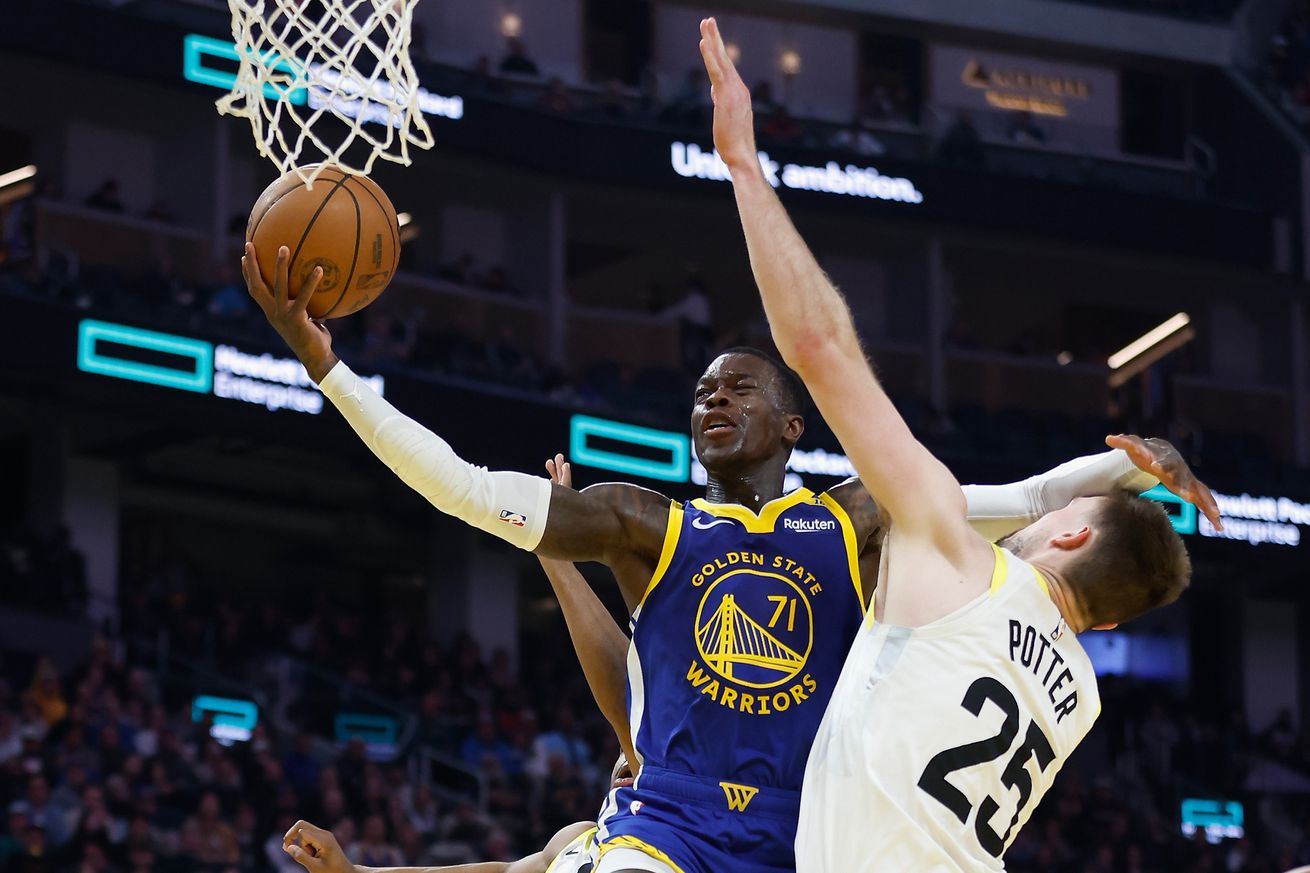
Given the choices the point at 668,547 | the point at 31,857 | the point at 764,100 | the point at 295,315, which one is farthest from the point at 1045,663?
the point at 764,100

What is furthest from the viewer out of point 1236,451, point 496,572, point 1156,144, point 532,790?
point 1156,144

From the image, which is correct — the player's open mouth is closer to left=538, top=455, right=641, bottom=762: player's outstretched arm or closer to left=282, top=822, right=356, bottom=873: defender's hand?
left=538, top=455, right=641, bottom=762: player's outstretched arm

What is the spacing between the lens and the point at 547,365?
66.5 ft

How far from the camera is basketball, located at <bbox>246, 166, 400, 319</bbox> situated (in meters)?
4.61

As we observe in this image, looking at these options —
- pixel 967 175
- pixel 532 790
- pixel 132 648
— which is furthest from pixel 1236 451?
pixel 132 648

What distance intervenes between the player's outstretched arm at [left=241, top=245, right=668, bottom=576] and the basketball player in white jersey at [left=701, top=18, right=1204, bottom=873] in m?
1.10

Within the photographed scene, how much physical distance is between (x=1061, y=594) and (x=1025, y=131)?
2212 cm

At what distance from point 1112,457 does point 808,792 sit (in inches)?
43.0

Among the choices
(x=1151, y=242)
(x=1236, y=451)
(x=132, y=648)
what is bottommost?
(x=132, y=648)

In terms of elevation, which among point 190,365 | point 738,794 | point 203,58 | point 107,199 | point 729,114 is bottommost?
point 738,794

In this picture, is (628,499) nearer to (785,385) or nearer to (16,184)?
(785,385)

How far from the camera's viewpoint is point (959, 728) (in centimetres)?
329

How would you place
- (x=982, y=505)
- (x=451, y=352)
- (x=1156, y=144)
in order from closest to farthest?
1. (x=982, y=505)
2. (x=451, y=352)
3. (x=1156, y=144)

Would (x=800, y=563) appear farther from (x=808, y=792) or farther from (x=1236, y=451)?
(x=1236, y=451)
